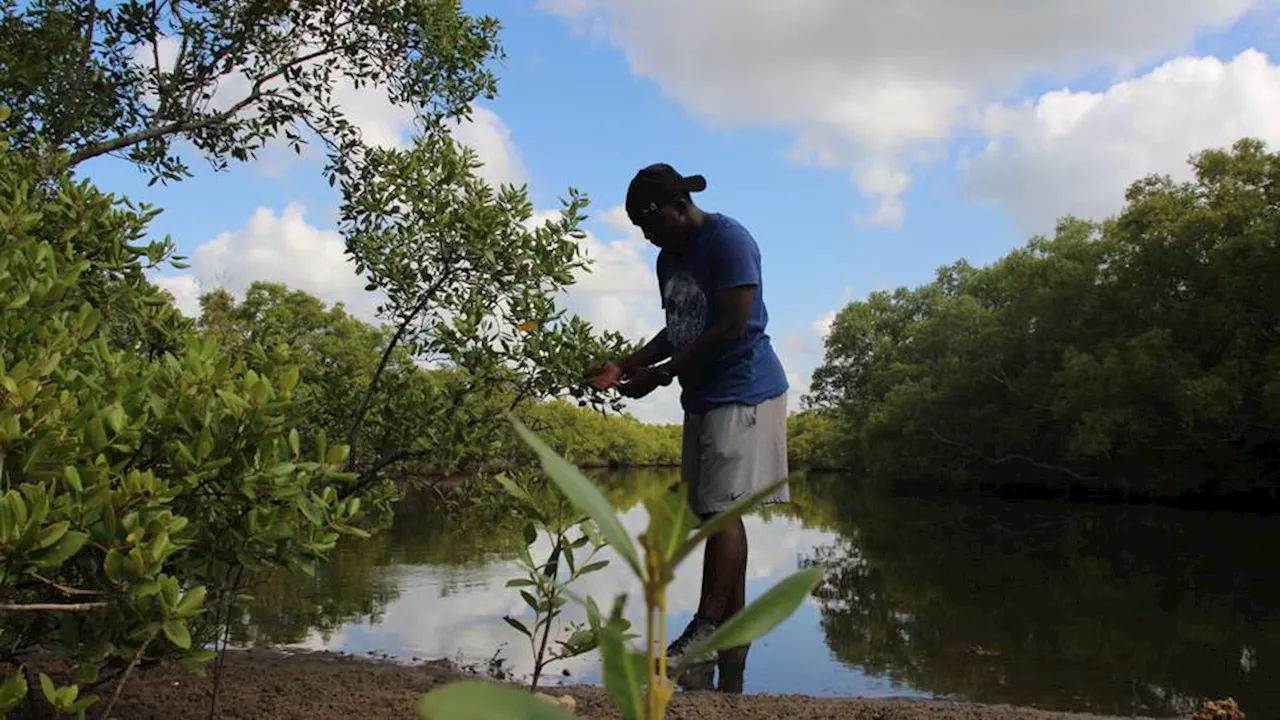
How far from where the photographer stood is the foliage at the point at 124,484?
1883 millimetres

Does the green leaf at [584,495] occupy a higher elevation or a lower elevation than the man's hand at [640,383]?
lower

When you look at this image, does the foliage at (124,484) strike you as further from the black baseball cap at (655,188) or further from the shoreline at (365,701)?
the black baseball cap at (655,188)

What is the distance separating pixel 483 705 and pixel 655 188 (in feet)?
13.4

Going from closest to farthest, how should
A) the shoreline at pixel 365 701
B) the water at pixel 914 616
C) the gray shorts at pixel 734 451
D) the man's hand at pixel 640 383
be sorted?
the shoreline at pixel 365 701
the man's hand at pixel 640 383
the gray shorts at pixel 734 451
the water at pixel 914 616

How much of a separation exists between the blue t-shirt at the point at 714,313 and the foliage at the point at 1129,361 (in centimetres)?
2735

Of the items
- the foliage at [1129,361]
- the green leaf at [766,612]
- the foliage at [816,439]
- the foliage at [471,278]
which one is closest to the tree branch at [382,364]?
the foliage at [471,278]

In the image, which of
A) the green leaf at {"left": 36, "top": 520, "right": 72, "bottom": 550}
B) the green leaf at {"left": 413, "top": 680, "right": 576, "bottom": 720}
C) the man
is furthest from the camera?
the man

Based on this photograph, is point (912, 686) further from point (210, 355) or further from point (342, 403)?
point (210, 355)

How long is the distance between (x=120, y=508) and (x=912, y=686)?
4.58 m

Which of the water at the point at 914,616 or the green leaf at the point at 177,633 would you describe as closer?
the green leaf at the point at 177,633

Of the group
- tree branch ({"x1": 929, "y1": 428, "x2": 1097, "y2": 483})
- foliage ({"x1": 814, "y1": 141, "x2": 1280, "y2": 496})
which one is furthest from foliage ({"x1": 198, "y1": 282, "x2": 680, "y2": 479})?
tree branch ({"x1": 929, "y1": 428, "x2": 1097, "y2": 483})

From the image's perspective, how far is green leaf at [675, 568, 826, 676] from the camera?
51 centimetres

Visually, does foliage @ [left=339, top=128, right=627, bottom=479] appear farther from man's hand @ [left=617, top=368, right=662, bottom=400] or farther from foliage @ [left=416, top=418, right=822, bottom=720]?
foliage @ [left=416, top=418, right=822, bottom=720]

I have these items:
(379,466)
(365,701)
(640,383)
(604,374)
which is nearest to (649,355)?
(640,383)
